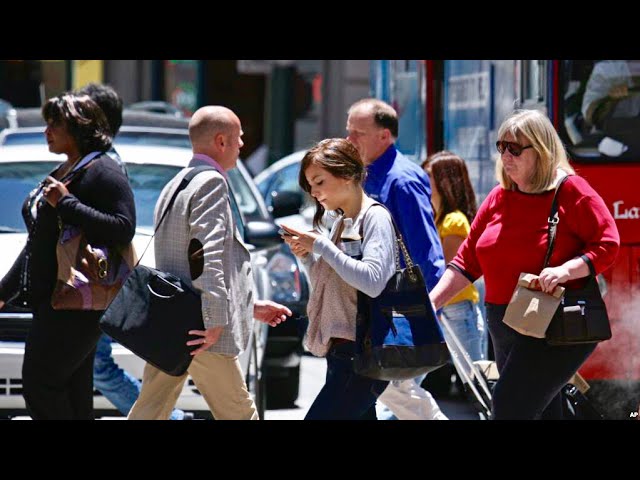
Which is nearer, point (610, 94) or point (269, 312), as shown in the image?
point (269, 312)

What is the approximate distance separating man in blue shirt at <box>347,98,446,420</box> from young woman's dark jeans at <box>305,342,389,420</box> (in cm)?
119

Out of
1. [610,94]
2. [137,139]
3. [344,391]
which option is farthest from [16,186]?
[610,94]

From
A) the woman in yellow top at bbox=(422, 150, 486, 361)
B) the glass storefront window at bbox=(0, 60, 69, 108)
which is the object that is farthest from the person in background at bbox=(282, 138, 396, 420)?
the glass storefront window at bbox=(0, 60, 69, 108)

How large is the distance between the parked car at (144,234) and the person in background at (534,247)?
1.97 m

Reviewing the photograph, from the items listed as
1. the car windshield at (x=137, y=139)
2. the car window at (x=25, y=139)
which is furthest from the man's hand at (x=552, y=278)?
the car window at (x=25, y=139)

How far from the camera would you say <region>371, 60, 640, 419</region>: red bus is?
7.28 metres

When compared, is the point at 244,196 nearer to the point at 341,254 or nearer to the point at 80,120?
the point at 80,120

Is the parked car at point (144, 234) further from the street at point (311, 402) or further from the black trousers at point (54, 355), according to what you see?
the black trousers at point (54, 355)

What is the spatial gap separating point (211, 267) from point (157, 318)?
0.95 ft

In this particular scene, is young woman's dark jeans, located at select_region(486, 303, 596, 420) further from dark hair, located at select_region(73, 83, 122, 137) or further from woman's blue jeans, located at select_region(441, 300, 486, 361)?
dark hair, located at select_region(73, 83, 122, 137)

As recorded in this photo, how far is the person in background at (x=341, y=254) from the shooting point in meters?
4.93

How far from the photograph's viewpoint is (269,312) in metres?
5.55

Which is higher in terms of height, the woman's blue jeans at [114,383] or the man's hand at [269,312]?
the man's hand at [269,312]
